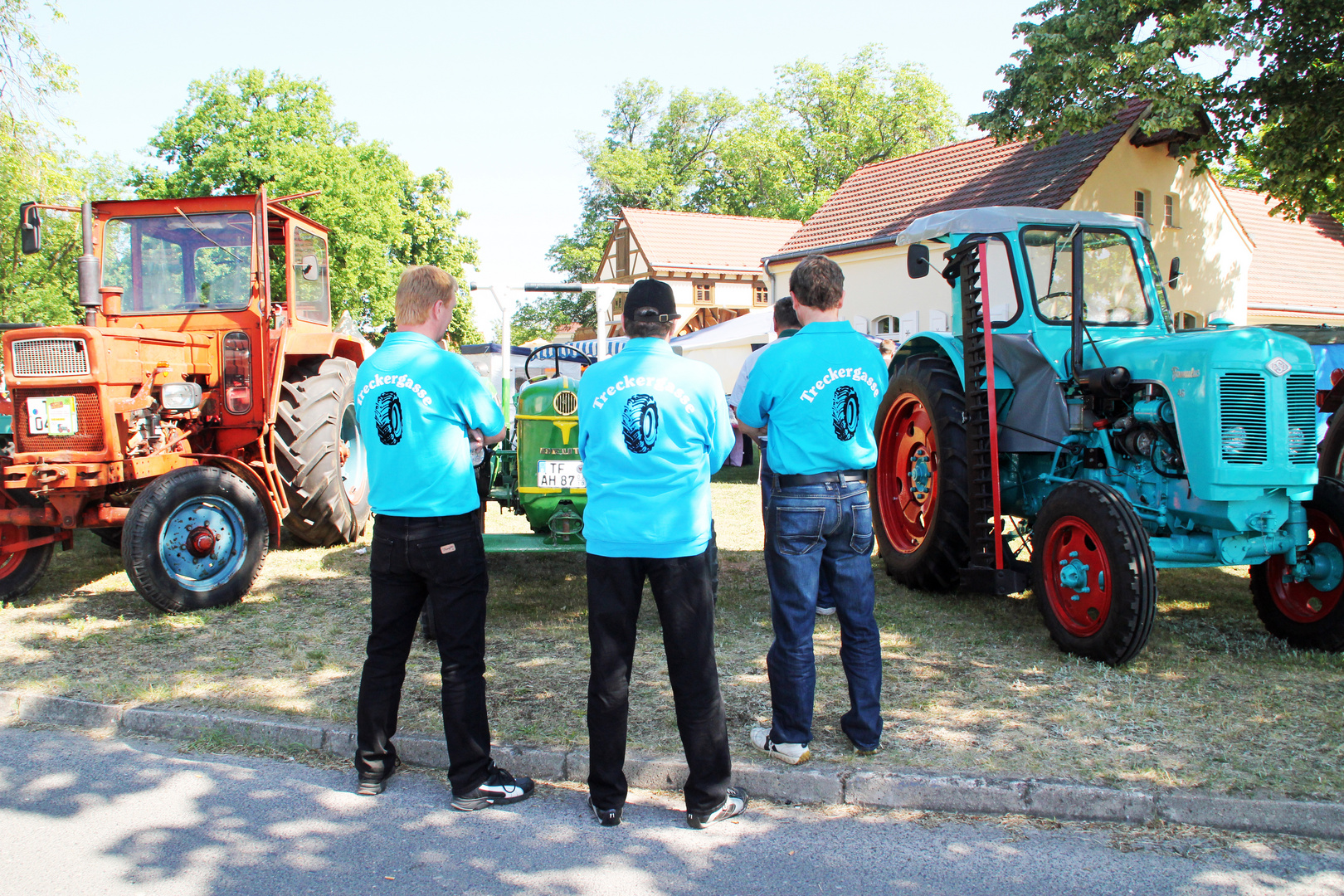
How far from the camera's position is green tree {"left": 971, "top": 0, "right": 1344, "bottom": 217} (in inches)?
477

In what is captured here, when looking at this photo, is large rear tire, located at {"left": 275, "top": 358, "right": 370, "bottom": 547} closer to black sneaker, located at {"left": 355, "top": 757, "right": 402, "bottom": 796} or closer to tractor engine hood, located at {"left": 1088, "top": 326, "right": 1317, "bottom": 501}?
black sneaker, located at {"left": 355, "top": 757, "right": 402, "bottom": 796}

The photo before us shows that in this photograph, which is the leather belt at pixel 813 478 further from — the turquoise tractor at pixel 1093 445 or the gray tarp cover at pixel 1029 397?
the gray tarp cover at pixel 1029 397

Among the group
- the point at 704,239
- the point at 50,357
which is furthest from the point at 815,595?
the point at 704,239

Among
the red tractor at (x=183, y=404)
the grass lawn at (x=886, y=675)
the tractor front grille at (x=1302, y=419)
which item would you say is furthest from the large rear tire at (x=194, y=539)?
the tractor front grille at (x=1302, y=419)

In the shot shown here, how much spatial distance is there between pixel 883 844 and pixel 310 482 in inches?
225

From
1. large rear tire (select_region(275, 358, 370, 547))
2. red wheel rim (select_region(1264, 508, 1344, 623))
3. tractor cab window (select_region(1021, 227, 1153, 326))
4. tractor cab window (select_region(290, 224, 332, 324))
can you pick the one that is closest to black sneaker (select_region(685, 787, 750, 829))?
red wheel rim (select_region(1264, 508, 1344, 623))

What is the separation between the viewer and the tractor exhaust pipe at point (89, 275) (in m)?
6.80

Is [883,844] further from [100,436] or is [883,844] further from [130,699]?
[100,436]

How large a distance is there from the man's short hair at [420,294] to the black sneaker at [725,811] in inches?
81.6

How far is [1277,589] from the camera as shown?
5.48 metres

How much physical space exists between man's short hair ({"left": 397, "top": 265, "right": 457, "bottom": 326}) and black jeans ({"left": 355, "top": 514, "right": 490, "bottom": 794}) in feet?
2.51

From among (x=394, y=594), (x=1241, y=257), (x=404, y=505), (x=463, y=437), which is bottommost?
(x=394, y=594)

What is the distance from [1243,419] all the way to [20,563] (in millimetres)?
7433

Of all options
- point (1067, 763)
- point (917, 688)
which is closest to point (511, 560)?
point (917, 688)
